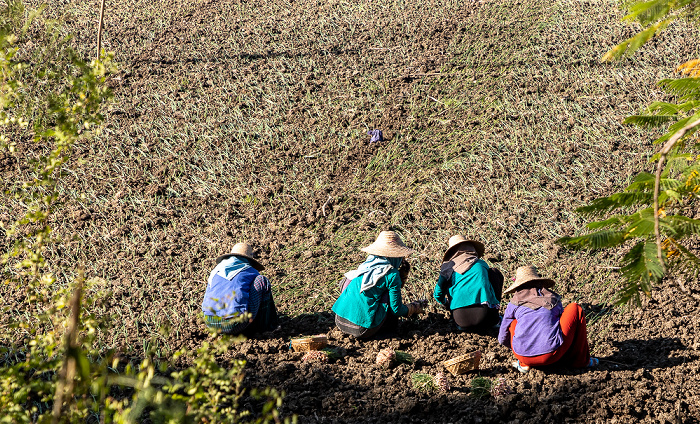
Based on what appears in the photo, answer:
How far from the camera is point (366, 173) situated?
26.5ft

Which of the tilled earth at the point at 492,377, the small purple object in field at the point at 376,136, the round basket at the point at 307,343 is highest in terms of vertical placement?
the small purple object in field at the point at 376,136

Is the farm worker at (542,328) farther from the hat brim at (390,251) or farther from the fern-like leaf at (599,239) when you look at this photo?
the fern-like leaf at (599,239)

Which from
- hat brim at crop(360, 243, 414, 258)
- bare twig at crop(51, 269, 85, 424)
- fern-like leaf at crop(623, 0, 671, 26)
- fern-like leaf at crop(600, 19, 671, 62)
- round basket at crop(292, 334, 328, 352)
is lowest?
round basket at crop(292, 334, 328, 352)

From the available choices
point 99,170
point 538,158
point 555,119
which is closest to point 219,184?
point 99,170

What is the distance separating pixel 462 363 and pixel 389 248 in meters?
1.22

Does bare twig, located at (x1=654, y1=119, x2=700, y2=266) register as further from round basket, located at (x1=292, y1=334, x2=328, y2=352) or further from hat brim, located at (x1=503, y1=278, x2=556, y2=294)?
round basket, located at (x1=292, y1=334, x2=328, y2=352)

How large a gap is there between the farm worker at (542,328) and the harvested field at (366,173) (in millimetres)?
162

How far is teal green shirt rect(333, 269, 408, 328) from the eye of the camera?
507 centimetres

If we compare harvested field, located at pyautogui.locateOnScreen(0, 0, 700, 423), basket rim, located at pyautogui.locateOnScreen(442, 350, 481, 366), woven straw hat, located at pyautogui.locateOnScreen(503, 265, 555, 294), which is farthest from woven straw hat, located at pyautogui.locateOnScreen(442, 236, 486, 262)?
basket rim, located at pyautogui.locateOnScreen(442, 350, 481, 366)

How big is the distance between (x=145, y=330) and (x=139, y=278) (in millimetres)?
959

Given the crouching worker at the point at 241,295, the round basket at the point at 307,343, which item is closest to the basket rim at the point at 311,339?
the round basket at the point at 307,343

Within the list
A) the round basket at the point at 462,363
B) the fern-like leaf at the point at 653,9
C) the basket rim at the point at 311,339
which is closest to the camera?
the fern-like leaf at the point at 653,9

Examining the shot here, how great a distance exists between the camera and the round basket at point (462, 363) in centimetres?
452

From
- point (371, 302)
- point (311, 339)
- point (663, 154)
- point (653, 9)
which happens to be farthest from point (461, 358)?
point (653, 9)
